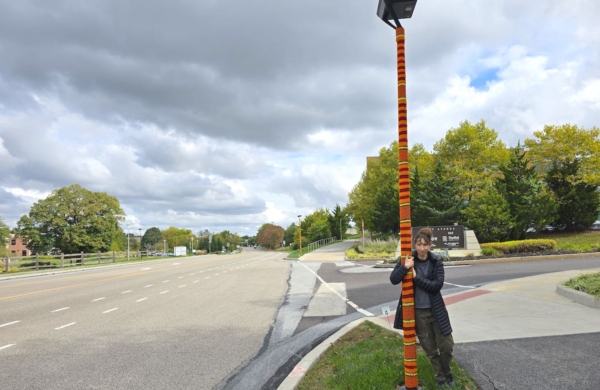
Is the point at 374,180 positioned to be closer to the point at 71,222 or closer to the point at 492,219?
the point at 492,219

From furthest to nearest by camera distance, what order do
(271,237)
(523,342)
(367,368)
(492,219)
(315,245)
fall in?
(271,237) → (315,245) → (492,219) → (523,342) → (367,368)

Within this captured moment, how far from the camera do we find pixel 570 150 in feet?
107

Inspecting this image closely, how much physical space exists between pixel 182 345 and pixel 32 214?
177 feet

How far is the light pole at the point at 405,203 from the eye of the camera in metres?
3.94

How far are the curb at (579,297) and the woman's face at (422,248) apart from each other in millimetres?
6058

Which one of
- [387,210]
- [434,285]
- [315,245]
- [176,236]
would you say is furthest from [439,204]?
[176,236]

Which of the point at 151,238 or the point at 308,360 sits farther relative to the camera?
the point at 151,238

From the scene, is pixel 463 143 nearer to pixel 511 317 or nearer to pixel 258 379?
pixel 511 317

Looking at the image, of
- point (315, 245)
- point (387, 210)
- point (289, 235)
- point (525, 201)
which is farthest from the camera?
point (289, 235)

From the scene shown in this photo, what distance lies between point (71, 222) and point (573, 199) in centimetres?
5460

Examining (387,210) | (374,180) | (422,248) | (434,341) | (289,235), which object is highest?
(374,180)

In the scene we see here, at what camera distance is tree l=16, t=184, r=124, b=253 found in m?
51.2

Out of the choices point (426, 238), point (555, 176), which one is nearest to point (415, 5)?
point (426, 238)

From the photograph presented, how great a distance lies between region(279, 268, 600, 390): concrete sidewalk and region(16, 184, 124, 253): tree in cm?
5351
